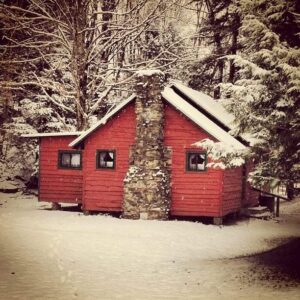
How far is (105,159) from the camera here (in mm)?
22797

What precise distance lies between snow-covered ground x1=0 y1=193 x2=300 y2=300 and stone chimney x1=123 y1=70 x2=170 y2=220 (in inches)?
39.5

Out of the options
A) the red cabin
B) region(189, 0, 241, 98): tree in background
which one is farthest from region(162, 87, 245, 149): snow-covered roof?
region(189, 0, 241, 98): tree in background

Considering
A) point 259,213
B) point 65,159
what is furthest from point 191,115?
point 65,159

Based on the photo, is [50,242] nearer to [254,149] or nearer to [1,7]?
[254,149]

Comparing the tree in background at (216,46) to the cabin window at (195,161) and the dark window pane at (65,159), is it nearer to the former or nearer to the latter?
the cabin window at (195,161)

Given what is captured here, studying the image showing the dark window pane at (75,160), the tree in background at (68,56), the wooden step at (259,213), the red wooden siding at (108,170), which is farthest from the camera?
the tree in background at (68,56)

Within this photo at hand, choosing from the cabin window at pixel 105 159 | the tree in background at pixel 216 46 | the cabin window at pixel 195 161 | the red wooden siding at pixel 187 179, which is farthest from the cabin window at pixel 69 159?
the tree in background at pixel 216 46

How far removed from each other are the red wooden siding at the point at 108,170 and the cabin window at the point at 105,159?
0.56 ft

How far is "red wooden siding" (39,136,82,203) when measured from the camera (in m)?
24.3

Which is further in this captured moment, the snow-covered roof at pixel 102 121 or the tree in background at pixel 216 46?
the tree in background at pixel 216 46

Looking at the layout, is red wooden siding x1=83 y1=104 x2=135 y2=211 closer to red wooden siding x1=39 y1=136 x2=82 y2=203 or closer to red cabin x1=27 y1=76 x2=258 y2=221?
red cabin x1=27 y1=76 x2=258 y2=221

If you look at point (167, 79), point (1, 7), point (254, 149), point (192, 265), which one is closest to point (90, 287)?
point (192, 265)

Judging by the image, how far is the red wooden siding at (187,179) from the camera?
2083 cm

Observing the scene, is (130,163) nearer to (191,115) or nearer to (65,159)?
(191,115)
